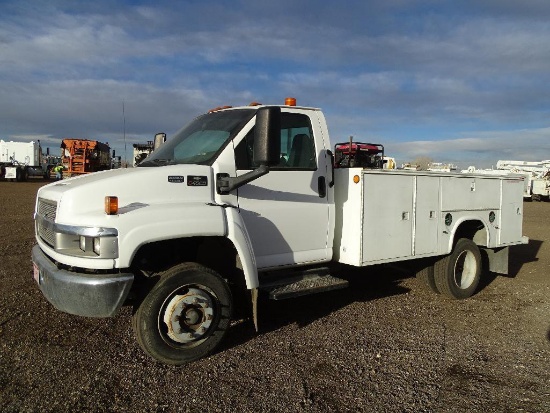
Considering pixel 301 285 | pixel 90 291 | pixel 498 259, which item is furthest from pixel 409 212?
pixel 90 291

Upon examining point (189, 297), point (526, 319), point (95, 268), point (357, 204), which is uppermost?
point (357, 204)

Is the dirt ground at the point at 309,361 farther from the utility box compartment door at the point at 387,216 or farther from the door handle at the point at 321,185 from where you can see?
the door handle at the point at 321,185

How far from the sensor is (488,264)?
7219mm

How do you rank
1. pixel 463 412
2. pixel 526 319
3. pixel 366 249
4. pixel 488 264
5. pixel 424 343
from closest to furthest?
pixel 463 412
pixel 424 343
pixel 366 249
pixel 526 319
pixel 488 264

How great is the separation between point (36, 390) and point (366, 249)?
129 inches

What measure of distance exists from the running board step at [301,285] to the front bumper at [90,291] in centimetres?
134

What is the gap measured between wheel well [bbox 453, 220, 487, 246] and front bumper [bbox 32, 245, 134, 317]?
4565 millimetres

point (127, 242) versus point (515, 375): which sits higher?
point (127, 242)

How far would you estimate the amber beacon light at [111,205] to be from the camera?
3512mm

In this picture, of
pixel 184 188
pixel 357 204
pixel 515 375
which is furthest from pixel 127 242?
pixel 515 375

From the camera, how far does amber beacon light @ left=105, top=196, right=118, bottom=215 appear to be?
3.51m

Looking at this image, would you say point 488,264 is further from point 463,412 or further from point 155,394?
point 155,394

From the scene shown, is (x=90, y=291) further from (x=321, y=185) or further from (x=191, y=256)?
(x=321, y=185)

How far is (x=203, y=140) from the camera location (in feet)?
15.3
